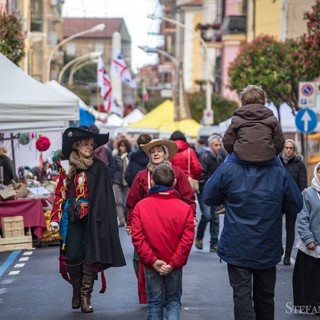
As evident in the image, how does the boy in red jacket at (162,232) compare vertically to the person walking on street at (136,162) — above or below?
above

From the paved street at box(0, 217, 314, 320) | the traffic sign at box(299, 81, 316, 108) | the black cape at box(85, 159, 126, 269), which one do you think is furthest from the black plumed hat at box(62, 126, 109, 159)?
the traffic sign at box(299, 81, 316, 108)

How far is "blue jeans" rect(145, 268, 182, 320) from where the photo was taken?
29.6 feet

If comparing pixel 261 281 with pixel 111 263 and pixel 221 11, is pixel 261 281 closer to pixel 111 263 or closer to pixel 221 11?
pixel 111 263

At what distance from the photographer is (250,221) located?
28.3 feet

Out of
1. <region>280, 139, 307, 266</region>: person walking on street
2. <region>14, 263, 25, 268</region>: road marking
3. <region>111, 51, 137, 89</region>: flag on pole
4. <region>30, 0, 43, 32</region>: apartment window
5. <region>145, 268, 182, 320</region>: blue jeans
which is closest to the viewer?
<region>145, 268, 182, 320</region>: blue jeans

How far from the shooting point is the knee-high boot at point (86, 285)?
11156mm

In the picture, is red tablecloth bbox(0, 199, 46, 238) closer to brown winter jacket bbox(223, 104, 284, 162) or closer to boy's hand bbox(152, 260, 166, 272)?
boy's hand bbox(152, 260, 166, 272)

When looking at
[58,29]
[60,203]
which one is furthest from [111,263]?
[58,29]

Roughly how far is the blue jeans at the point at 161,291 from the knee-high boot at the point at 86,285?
2.17m

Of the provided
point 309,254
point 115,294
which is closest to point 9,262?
point 115,294

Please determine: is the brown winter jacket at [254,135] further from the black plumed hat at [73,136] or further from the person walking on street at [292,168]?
the person walking on street at [292,168]

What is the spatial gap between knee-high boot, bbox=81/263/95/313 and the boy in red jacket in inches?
88.2

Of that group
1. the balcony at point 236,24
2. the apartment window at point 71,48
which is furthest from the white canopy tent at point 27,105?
the apartment window at point 71,48

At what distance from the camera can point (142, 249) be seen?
29.0 ft
